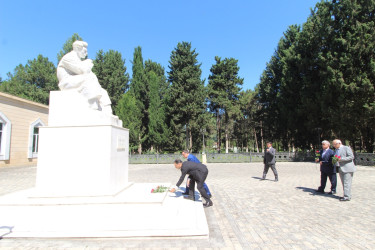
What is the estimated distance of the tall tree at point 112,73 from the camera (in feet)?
112

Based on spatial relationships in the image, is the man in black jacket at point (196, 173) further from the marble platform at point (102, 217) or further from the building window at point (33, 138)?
the building window at point (33, 138)

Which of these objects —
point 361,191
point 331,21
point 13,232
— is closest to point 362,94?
point 331,21

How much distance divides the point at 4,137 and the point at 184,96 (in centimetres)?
1901

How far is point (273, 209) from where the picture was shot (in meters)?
5.36

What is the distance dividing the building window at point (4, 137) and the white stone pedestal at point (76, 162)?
16.6 metres

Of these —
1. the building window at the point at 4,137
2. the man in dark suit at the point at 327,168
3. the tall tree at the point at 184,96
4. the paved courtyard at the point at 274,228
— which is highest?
the tall tree at the point at 184,96

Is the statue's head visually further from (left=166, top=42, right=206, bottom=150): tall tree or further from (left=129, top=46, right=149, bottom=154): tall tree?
(left=129, top=46, right=149, bottom=154): tall tree

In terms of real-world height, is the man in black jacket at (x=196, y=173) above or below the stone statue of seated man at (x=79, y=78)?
below

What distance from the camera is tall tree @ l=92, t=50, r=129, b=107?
3403 centimetres

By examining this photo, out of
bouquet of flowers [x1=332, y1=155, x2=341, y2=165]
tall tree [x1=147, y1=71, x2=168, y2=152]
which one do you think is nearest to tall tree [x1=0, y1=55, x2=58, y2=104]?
tall tree [x1=147, y1=71, x2=168, y2=152]

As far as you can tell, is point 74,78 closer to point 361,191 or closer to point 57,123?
point 57,123

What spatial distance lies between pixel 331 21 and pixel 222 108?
18.5 m

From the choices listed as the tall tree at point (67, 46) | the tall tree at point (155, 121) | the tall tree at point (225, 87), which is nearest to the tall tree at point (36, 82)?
the tall tree at point (67, 46)

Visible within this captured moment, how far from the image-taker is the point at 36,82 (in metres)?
34.2
